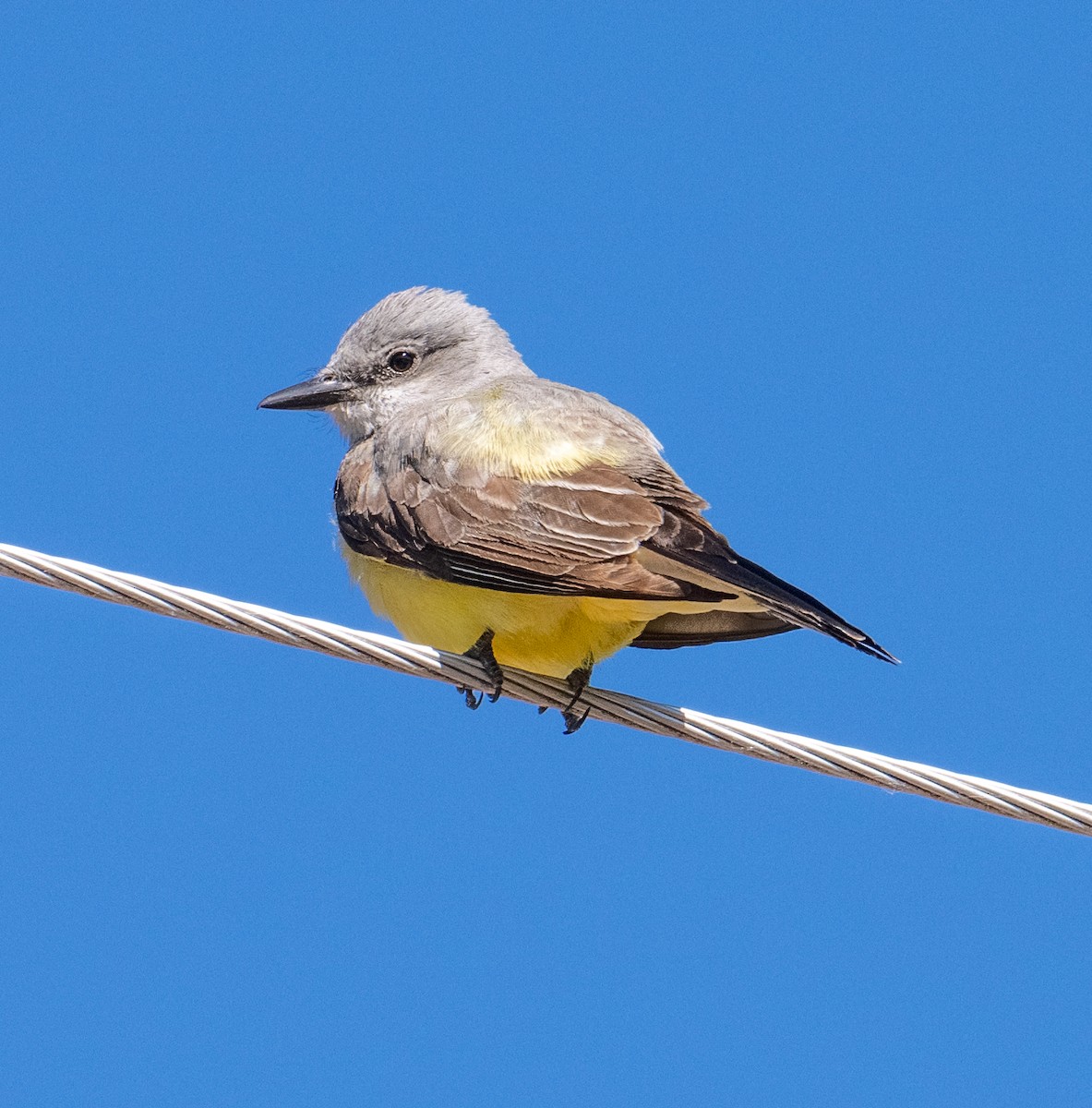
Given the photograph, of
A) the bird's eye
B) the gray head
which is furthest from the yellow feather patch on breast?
the bird's eye

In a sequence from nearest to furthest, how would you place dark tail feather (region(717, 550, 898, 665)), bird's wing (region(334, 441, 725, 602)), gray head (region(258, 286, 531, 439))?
dark tail feather (region(717, 550, 898, 665))
bird's wing (region(334, 441, 725, 602))
gray head (region(258, 286, 531, 439))

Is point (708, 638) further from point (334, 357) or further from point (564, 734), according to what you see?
point (334, 357)

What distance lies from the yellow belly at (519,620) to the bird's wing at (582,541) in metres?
0.11

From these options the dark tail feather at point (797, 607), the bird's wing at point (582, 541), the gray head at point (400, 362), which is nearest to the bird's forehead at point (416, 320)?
the gray head at point (400, 362)

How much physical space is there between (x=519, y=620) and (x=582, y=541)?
17.0 inches

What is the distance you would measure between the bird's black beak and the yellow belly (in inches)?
53.4

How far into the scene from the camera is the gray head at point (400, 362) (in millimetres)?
7512

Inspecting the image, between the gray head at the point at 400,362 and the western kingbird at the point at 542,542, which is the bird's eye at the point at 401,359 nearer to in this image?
the gray head at the point at 400,362

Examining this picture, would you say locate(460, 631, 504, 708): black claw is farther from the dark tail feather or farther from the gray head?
the gray head

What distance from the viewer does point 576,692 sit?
228 inches

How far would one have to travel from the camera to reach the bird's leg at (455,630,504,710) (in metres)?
5.68

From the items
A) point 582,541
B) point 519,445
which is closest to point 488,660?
point 582,541

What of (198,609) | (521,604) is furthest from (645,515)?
(198,609)

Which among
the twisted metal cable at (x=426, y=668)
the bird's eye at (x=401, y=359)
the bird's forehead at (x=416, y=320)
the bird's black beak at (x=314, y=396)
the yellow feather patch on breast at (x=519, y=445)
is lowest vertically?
the twisted metal cable at (x=426, y=668)
